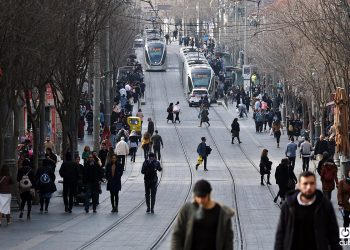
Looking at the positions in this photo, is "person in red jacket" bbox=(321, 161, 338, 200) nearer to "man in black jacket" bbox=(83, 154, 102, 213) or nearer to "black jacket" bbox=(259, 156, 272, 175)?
"man in black jacket" bbox=(83, 154, 102, 213)

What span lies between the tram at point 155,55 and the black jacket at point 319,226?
107 metres

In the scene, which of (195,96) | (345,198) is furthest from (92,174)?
(195,96)

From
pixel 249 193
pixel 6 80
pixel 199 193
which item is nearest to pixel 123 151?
pixel 249 193

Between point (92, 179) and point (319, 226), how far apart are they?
18.9 meters

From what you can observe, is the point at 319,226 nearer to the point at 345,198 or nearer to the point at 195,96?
the point at 345,198

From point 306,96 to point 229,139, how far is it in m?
4.30

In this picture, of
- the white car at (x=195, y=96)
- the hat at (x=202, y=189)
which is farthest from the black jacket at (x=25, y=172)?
the white car at (x=195, y=96)

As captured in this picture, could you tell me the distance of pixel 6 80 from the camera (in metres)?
30.6

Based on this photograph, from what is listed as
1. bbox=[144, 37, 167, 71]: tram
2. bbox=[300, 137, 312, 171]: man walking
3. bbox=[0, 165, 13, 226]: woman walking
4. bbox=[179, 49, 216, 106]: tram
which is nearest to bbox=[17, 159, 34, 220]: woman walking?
bbox=[0, 165, 13, 226]: woman walking

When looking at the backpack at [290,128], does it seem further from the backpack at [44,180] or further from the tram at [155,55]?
the tram at [155,55]

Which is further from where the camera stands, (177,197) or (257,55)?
(257,55)

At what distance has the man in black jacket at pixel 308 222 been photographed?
13.4m

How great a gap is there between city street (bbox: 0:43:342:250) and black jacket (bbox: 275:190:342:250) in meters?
10.3

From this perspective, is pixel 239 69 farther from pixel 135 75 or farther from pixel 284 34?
pixel 284 34
